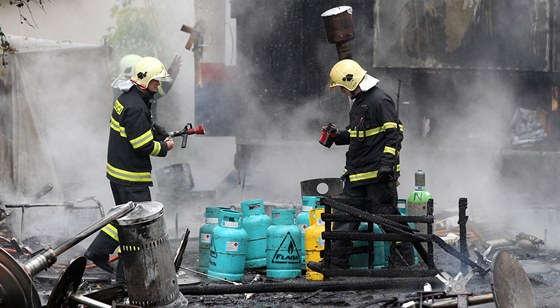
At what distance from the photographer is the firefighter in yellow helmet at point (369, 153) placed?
738 centimetres

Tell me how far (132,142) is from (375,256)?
238cm

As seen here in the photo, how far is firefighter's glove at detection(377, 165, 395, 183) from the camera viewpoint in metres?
7.30

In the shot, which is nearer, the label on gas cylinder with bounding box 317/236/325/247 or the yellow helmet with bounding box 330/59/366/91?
the label on gas cylinder with bounding box 317/236/325/247

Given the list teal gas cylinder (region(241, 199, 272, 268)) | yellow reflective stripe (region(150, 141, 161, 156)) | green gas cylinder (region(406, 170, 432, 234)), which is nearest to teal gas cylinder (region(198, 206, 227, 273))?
teal gas cylinder (region(241, 199, 272, 268))

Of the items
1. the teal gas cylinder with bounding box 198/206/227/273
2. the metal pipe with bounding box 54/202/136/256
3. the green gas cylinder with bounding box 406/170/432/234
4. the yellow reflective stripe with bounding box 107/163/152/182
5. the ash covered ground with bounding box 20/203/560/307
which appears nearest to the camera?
the metal pipe with bounding box 54/202/136/256

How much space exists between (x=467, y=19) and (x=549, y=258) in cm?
509

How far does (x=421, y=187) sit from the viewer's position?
8.37m

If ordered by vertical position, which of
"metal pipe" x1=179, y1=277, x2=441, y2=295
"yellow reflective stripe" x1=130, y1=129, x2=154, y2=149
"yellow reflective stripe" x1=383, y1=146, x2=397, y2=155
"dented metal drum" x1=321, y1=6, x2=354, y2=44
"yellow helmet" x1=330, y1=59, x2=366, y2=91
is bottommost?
"metal pipe" x1=179, y1=277, x2=441, y2=295

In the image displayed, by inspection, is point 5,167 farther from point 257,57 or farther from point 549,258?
point 549,258

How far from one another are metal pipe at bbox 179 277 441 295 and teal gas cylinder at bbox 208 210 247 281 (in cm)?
48

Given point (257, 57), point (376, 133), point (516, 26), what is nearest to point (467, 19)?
point (516, 26)

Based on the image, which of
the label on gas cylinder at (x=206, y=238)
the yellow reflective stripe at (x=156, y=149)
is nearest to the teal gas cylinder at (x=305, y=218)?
the label on gas cylinder at (x=206, y=238)

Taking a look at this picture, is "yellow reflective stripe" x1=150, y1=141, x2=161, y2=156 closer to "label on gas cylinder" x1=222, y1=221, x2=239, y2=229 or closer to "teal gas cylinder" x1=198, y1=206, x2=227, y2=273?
"teal gas cylinder" x1=198, y1=206, x2=227, y2=273

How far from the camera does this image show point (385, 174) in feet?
24.1
